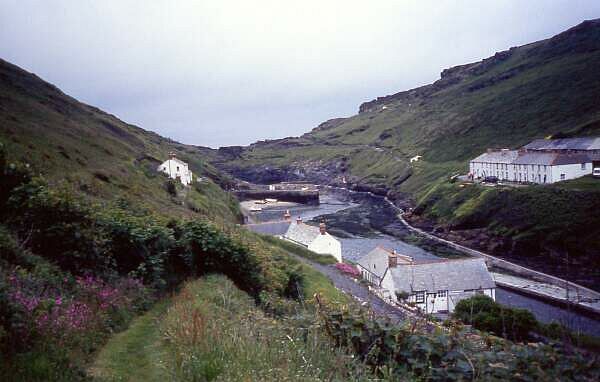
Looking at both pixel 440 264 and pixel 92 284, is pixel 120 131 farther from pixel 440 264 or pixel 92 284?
pixel 92 284

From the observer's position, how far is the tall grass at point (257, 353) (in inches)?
221

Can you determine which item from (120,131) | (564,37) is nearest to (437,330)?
(120,131)

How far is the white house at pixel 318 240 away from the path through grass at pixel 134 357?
4511 centimetres

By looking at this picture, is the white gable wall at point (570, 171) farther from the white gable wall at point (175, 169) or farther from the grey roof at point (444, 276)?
the white gable wall at point (175, 169)

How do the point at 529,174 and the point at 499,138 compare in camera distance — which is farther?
the point at 499,138

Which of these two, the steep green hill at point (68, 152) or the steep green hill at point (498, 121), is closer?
the steep green hill at point (68, 152)

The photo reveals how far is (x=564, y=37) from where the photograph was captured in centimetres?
19500

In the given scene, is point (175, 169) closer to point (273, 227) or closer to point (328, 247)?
point (273, 227)

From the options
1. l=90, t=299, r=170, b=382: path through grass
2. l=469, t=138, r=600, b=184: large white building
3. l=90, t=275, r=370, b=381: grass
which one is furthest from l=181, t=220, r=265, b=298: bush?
l=469, t=138, r=600, b=184: large white building

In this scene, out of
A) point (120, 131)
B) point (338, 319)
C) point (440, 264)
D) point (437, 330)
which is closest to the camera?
point (437, 330)

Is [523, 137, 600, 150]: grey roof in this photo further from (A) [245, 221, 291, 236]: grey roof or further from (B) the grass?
(B) the grass

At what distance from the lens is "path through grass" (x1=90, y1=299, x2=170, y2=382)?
704cm

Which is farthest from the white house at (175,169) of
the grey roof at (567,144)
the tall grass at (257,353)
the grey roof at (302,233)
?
the grey roof at (567,144)

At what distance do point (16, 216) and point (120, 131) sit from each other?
7498 centimetres
